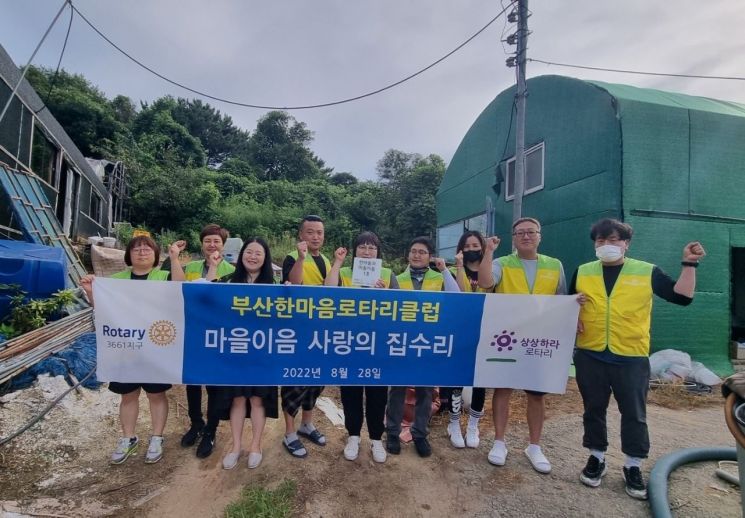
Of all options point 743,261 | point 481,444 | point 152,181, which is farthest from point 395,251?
point 481,444

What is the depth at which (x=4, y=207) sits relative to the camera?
245 inches

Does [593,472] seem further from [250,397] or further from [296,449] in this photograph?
[250,397]

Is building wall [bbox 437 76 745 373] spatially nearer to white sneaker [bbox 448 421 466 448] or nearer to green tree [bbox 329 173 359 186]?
white sneaker [bbox 448 421 466 448]

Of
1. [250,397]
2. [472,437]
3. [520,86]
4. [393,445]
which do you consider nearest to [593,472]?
[472,437]

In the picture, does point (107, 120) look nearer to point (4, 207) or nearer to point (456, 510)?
point (4, 207)

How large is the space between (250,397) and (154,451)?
0.85 metres

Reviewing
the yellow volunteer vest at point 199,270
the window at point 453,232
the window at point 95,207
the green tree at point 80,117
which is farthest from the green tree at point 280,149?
the yellow volunteer vest at point 199,270

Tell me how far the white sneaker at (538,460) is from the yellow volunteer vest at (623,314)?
2.97 ft

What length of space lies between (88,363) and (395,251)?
627 inches

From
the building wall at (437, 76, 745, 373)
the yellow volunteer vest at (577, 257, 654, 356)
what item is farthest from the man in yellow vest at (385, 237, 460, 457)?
the building wall at (437, 76, 745, 373)

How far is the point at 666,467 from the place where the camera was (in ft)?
8.83

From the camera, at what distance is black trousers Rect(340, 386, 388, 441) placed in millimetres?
2893

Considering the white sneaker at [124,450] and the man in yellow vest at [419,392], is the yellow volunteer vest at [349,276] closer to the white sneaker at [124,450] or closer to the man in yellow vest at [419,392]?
the man in yellow vest at [419,392]

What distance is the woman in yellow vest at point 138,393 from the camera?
2805mm
